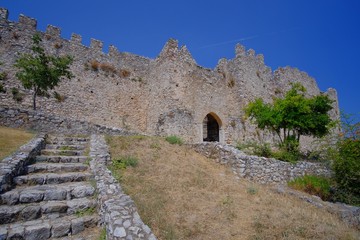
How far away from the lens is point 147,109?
17250 millimetres

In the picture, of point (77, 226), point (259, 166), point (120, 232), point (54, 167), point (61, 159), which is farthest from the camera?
point (259, 166)

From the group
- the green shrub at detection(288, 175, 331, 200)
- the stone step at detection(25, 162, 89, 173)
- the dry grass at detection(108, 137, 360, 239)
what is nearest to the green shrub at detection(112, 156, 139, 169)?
the dry grass at detection(108, 137, 360, 239)

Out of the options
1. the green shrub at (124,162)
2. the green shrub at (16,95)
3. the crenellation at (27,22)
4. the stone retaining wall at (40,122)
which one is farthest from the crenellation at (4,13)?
the green shrub at (124,162)

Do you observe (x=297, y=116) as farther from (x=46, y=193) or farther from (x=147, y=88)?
(x=46, y=193)

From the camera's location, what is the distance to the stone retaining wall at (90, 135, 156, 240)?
3.12 m

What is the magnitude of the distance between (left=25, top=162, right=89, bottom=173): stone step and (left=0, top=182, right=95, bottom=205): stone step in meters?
0.76

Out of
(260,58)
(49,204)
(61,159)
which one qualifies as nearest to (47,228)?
(49,204)

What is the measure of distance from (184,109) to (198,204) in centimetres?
986

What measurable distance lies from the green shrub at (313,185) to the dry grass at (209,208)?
286 cm

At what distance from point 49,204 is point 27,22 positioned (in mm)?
14562

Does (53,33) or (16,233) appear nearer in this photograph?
(16,233)

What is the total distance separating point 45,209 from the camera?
3.86 m

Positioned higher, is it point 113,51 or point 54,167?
point 113,51

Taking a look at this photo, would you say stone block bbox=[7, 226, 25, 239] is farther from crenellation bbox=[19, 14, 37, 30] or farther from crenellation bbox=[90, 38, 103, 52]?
crenellation bbox=[90, 38, 103, 52]
